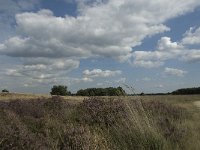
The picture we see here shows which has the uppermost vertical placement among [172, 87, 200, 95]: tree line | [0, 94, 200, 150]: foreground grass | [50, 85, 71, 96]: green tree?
[172, 87, 200, 95]: tree line

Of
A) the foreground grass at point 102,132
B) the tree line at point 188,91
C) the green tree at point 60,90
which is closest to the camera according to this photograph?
the foreground grass at point 102,132

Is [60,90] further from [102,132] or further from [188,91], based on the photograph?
[102,132]

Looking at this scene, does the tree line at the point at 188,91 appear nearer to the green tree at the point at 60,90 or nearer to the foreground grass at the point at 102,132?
the green tree at the point at 60,90

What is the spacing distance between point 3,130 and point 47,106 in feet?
37.6

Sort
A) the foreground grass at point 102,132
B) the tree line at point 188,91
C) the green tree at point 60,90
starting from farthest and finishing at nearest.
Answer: the tree line at point 188,91
the green tree at point 60,90
the foreground grass at point 102,132

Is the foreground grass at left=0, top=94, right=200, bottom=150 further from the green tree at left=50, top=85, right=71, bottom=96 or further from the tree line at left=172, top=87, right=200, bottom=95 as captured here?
the tree line at left=172, top=87, right=200, bottom=95

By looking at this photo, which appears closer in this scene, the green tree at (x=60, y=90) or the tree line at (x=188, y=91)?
the green tree at (x=60, y=90)

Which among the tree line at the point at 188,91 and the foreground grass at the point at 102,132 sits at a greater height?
the tree line at the point at 188,91

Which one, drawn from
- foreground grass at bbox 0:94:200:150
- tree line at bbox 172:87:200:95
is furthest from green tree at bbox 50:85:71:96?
foreground grass at bbox 0:94:200:150

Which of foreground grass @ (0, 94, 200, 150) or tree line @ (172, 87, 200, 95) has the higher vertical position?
tree line @ (172, 87, 200, 95)

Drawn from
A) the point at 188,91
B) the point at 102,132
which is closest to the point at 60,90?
the point at 188,91

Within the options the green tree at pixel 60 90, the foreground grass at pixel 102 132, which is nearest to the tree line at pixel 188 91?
the green tree at pixel 60 90

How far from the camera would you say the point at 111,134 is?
37.0 ft

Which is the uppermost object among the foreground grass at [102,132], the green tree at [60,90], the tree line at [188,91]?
the tree line at [188,91]
